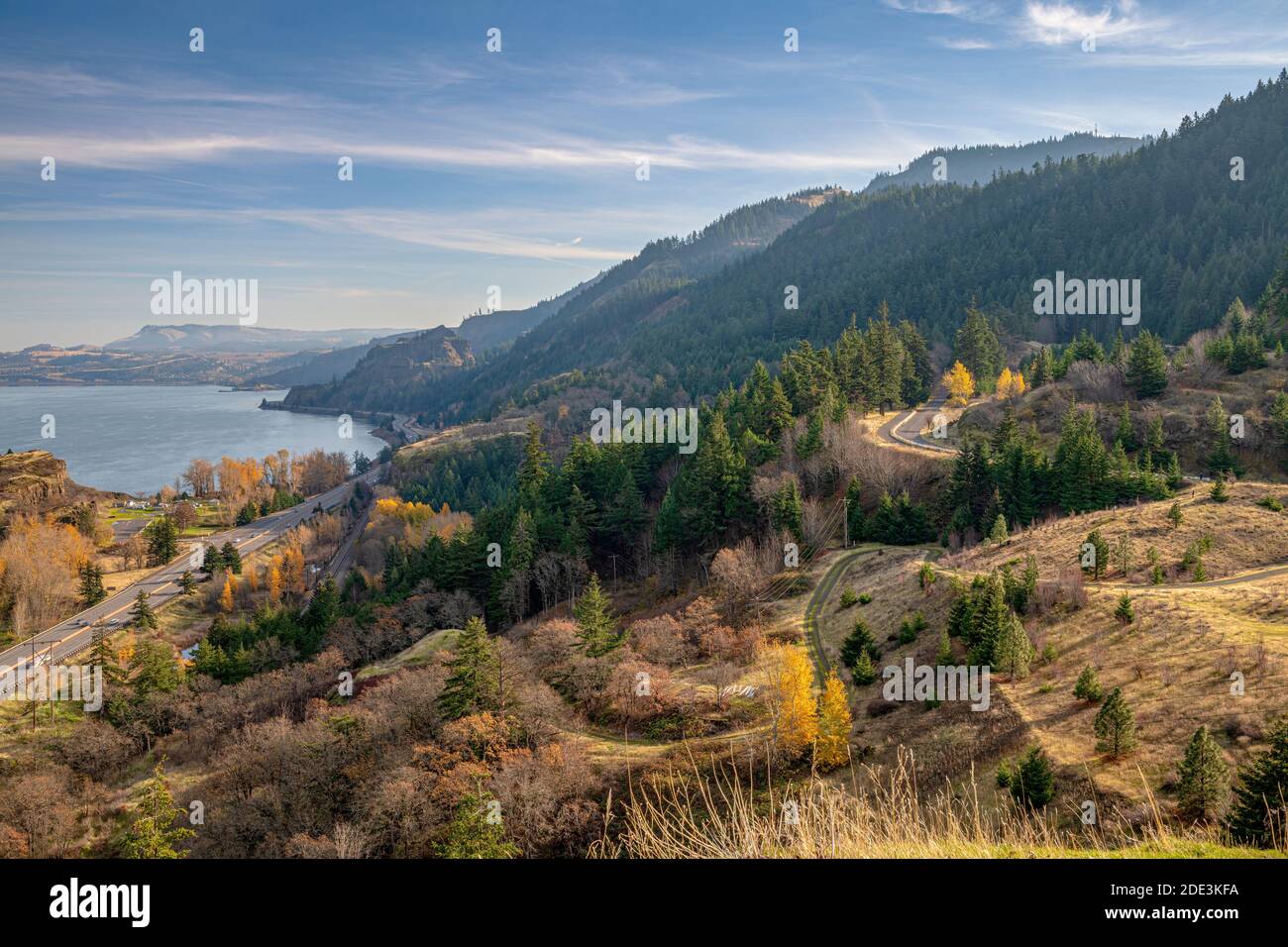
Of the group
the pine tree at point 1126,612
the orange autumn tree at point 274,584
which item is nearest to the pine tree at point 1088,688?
the pine tree at point 1126,612

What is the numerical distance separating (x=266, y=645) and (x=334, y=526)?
60.7 metres

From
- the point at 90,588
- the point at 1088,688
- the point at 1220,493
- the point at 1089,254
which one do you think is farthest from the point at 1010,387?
the point at 1089,254

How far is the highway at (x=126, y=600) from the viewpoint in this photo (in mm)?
66812

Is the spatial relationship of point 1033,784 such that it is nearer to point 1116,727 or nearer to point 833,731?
point 1116,727

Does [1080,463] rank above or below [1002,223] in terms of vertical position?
below

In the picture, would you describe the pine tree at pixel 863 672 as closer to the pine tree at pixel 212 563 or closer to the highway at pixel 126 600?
the highway at pixel 126 600

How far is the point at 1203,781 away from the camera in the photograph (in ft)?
58.0

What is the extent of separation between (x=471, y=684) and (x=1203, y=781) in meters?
26.8

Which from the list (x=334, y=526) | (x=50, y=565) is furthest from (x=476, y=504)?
(x=50, y=565)

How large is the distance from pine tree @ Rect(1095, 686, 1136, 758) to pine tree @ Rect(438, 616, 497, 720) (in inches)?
939

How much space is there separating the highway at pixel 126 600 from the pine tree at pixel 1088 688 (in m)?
77.2
